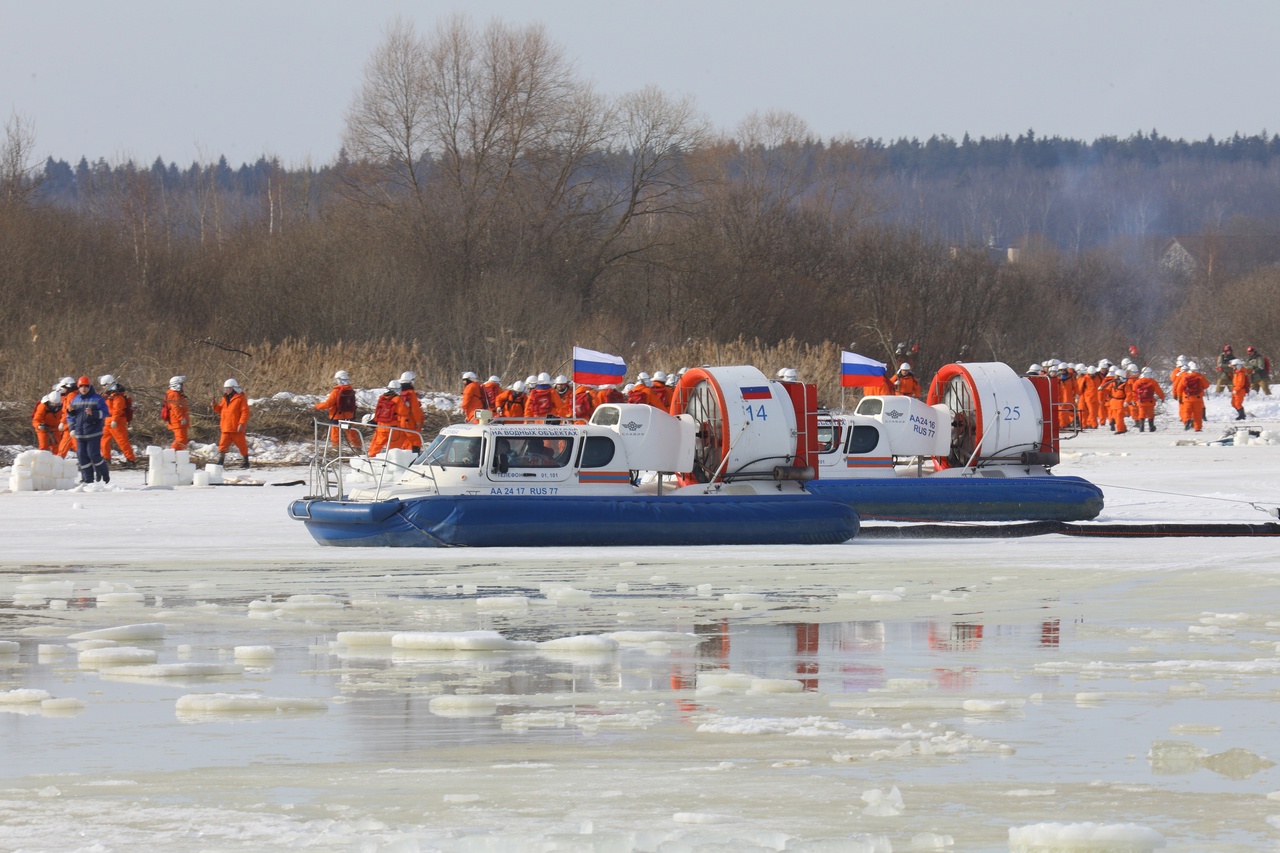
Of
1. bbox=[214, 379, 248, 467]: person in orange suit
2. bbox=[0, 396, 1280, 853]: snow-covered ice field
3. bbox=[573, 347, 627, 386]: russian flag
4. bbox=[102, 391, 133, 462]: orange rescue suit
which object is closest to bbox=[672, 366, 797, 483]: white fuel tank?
bbox=[573, 347, 627, 386]: russian flag

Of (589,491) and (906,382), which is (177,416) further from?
(589,491)

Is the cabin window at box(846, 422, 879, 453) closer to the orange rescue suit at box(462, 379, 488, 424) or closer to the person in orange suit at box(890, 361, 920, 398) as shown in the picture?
the person in orange suit at box(890, 361, 920, 398)

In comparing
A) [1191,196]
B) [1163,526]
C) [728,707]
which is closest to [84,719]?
[728,707]

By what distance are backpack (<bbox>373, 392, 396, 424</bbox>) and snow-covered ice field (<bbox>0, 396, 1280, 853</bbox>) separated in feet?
27.8

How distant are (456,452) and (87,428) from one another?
29.4 ft

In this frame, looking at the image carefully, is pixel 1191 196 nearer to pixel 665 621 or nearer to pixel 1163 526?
→ pixel 1163 526

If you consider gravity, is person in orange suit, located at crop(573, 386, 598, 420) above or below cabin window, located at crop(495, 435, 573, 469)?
above

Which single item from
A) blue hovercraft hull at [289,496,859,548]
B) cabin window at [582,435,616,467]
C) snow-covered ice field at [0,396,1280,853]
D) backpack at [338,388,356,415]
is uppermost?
backpack at [338,388,356,415]

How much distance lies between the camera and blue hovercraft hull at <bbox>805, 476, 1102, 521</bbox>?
17234 millimetres

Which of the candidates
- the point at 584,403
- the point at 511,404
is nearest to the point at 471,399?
the point at 584,403

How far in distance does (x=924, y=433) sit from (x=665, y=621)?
32.1 ft

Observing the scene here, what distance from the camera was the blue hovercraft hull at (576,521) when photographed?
1444 centimetres

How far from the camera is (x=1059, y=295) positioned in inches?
3051

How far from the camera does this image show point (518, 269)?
4984 cm
